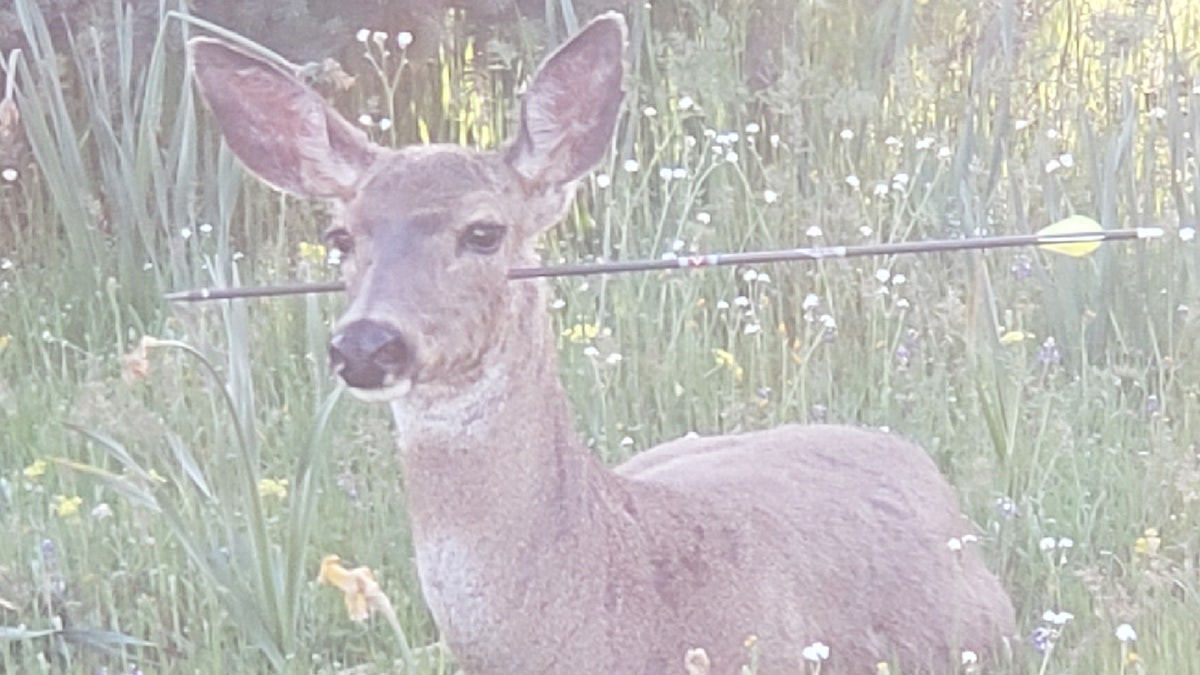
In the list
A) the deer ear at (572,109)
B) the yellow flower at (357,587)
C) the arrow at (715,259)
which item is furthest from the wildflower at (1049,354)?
the yellow flower at (357,587)

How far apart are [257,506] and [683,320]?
1.34 m

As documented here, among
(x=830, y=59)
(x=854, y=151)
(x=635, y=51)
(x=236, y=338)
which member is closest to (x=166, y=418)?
(x=236, y=338)

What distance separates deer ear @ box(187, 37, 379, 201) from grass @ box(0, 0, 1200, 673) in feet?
0.98

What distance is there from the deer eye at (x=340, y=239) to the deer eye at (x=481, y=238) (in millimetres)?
162

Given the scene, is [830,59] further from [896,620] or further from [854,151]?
[896,620]

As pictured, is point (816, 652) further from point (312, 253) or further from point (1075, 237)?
point (312, 253)

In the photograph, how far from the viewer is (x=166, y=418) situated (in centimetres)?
435

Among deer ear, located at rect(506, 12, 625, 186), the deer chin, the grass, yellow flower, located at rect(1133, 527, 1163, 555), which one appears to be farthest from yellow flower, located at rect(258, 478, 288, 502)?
yellow flower, located at rect(1133, 527, 1163, 555)

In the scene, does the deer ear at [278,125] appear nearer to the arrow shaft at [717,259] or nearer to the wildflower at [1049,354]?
the arrow shaft at [717,259]

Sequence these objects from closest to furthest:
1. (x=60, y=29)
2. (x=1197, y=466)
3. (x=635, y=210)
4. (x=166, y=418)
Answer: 1. (x=1197, y=466)
2. (x=166, y=418)
3. (x=635, y=210)
4. (x=60, y=29)

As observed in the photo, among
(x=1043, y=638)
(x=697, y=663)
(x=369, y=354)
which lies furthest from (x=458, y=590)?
(x=1043, y=638)

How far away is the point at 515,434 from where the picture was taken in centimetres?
308

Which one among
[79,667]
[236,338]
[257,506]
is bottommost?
[79,667]

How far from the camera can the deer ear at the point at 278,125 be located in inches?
127
